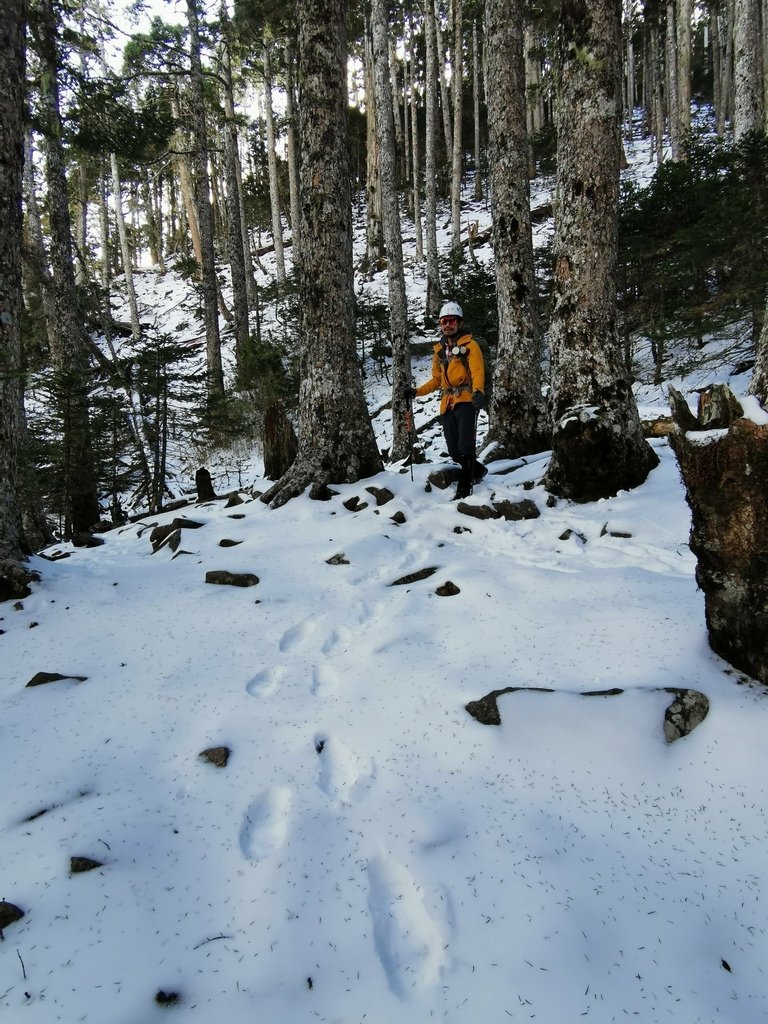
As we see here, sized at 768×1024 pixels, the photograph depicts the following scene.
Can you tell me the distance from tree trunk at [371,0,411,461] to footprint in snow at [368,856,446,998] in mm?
8376

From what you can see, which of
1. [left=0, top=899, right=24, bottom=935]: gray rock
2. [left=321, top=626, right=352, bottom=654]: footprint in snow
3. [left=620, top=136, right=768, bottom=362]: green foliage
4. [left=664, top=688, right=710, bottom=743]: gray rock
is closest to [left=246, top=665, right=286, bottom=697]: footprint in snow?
[left=321, top=626, right=352, bottom=654]: footprint in snow

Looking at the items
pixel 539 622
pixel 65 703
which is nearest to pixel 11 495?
pixel 65 703

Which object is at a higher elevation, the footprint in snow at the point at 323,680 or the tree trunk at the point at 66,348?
the tree trunk at the point at 66,348

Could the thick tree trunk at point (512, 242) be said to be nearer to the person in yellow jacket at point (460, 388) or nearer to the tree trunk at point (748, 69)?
the person in yellow jacket at point (460, 388)

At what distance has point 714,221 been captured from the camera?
9914 mm

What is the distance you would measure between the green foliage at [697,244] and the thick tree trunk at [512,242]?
13.1 feet

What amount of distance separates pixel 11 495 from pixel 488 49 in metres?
7.88

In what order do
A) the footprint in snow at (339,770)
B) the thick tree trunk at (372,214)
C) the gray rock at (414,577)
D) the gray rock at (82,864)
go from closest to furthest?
the gray rock at (82,864)
the footprint in snow at (339,770)
the gray rock at (414,577)
the thick tree trunk at (372,214)

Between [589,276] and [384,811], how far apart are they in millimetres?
4861

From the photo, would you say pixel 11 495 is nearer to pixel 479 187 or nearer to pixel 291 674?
pixel 291 674

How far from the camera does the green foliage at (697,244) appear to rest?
31.1ft

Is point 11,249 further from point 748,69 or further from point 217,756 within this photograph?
point 748,69

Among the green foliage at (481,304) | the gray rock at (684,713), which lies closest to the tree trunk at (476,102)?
the green foliage at (481,304)

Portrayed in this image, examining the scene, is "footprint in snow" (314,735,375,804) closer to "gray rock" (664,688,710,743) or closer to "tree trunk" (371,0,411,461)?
"gray rock" (664,688,710,743)
